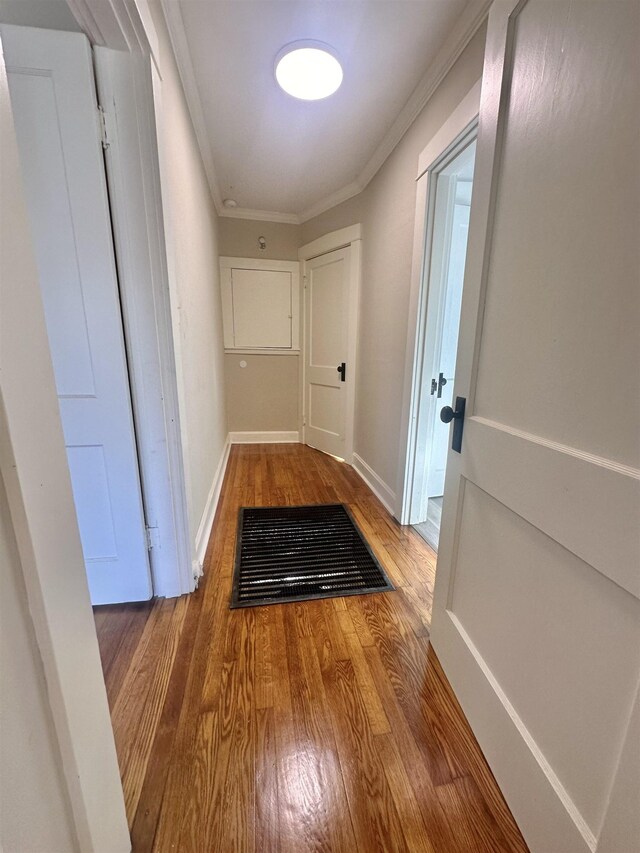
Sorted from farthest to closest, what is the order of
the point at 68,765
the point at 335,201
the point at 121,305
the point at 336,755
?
the point at 335,201, the point at 121,305, the point at 336,755, the point at 68,765

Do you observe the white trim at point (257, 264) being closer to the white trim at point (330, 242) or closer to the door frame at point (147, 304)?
the white trim at point (330, 242)

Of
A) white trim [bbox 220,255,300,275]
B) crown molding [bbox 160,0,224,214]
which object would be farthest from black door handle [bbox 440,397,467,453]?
white trim [bbox 220,255,300,275]

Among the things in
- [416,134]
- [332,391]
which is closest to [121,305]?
[416,134]

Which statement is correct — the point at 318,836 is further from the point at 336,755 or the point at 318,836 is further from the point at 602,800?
the point at 602,800

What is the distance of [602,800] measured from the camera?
1.93ft

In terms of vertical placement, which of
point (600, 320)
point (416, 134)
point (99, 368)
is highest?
point (416, 134)

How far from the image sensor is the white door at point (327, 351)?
3109 millimetres

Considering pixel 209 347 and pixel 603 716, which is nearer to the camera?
pixel 603 716

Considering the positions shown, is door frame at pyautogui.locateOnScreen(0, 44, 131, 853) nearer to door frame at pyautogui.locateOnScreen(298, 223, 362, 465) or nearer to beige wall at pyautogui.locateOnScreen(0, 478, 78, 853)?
beige wall at pyautogui.locateOnScreen(0, 478, 78, 853)

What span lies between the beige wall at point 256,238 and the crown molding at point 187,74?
0.86 m

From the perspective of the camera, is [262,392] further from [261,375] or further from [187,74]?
[187,74]

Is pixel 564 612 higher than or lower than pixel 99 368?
lower

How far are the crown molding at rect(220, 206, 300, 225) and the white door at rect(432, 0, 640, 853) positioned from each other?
288 centimetres

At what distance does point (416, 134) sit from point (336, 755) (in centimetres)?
279
